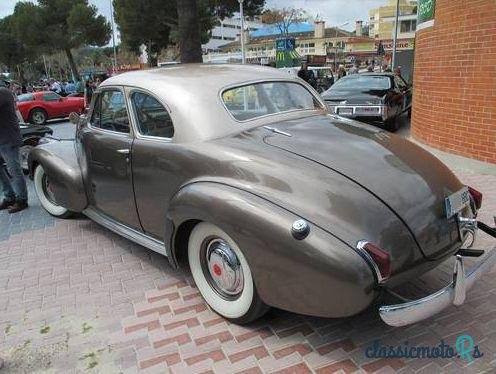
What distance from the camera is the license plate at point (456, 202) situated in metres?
2.89

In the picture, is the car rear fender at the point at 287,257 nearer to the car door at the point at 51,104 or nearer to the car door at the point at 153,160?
the car door at the point at 153,160

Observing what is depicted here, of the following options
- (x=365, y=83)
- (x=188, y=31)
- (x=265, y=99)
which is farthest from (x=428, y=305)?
(x=365, y=83)

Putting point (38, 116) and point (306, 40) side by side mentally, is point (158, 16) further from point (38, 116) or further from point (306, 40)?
point (306, 40)

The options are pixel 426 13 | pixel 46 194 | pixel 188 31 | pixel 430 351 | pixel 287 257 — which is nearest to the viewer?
pixel 287 257

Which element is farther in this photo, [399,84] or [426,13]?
[399,84]

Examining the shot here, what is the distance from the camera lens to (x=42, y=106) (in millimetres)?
17812

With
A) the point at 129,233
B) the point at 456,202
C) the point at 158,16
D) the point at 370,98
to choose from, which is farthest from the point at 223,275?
the point at 158,16

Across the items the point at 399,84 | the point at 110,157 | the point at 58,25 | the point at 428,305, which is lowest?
the point at 428,305

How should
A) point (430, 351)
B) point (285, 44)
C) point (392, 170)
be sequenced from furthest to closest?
1. point (285, 44)
2. point (392, 170)
3. point (430, 351)

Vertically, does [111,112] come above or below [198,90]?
below

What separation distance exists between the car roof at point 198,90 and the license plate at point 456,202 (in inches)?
57.4

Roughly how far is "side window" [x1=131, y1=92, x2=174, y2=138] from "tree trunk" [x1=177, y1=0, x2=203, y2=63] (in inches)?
248

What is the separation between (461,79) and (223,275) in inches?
203

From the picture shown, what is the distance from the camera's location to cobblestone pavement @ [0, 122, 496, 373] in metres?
2.77
